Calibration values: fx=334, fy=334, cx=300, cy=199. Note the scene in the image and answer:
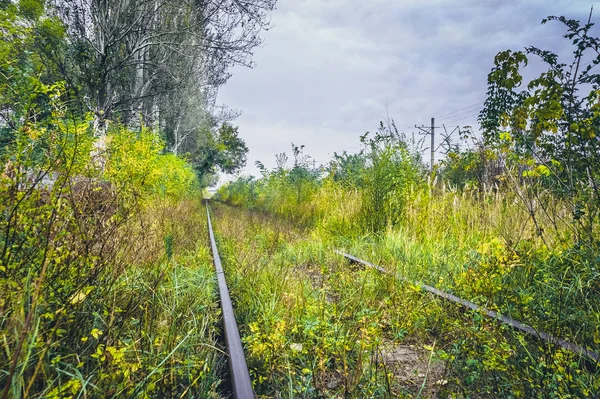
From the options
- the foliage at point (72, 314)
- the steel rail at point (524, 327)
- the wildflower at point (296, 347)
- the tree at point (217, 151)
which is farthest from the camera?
the tree at point (217, 151)

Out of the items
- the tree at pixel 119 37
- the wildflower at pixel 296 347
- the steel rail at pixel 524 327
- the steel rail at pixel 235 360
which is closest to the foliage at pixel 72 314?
the steel rail at pixel 235 360

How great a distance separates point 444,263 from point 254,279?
2145mm

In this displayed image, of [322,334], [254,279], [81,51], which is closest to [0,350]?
[322,334]

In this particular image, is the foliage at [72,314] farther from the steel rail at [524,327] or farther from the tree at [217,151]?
the tree at [217,151]

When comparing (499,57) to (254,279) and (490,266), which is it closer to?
(490,266)

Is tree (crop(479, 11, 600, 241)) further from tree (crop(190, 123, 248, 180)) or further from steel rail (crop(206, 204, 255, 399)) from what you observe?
tree (crop(190, 123, 248, 180))

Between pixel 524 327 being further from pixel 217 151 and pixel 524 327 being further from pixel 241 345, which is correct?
pixel 217 151

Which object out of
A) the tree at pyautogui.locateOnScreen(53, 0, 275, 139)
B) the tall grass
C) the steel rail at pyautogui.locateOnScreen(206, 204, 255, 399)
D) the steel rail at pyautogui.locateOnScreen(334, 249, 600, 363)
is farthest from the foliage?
the tree at pyautogui.locateOnScreen(53, 0, 275, 139)

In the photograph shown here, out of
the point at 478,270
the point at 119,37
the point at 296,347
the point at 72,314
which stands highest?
the point at 119,37

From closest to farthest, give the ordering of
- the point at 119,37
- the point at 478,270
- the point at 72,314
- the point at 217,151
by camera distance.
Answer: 1. the point at 72,314
2. the point at 478,270
3. the point at 119,37
4. the point at 217,151

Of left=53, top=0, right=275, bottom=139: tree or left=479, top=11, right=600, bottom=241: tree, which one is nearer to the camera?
left=479, top=11, right=600, bottom=241: tree

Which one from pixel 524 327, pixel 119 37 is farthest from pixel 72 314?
pixel 119 37

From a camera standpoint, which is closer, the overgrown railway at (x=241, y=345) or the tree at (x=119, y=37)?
the overgrown railway at (x=241, y=345)

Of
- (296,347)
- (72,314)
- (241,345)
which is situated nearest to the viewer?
(72,314)
